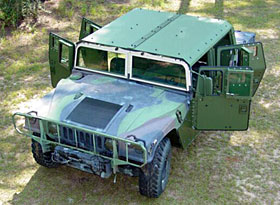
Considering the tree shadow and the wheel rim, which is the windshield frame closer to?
the wheel rim

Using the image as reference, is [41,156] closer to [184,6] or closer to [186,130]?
[186,130]

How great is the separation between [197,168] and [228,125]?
805 mm

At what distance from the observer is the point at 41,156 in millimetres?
6246

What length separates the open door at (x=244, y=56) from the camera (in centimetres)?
686

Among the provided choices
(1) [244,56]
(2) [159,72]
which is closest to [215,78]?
(1) [244,56]

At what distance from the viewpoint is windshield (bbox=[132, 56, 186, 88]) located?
20.4ft

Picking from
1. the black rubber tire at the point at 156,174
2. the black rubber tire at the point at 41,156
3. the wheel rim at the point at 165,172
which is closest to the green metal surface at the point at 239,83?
the black rubber tire at the point at 156,174

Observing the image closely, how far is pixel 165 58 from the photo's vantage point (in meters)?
6.19

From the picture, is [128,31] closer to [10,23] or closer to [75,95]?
[75,95]

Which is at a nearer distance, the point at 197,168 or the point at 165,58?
the point at 165,58

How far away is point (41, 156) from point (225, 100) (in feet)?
8.20

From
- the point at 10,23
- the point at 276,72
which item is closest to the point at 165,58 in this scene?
the point at 276,72

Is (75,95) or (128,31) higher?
(128,31)

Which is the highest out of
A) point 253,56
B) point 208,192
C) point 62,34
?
point 253,56
